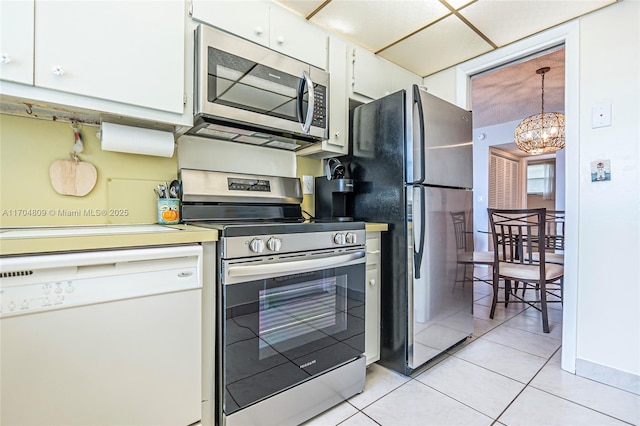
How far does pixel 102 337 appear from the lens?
975 millimetres

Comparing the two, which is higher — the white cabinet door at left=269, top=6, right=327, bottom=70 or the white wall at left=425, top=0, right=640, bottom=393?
the white cabinet door at left=269, top=6, right=327, bottom=70

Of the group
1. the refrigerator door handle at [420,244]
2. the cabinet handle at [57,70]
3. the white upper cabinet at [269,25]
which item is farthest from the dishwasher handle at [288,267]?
the white upper cabinet at [269,25]

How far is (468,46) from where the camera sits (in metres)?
2.19

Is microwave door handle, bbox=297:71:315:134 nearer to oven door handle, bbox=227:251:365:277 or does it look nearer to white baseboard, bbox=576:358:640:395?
oven door handle, bbox=227:251:365:277

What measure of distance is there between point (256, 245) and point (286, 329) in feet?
1.36

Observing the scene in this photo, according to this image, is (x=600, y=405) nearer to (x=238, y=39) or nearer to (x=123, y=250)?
(x=123, y=250)

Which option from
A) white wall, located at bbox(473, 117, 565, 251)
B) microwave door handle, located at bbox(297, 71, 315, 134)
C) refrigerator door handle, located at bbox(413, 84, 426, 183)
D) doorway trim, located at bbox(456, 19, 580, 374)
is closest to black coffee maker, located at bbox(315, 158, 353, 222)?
microwave door handle, located at bbox(297, 71, 315, 134)

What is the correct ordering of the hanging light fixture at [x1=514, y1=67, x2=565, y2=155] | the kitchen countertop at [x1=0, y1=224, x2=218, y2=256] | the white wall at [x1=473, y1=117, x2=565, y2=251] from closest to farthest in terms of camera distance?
1. the kitchen countertop at [x1=0, y1=224, x2=218, y2=256]
2. the hanging light fixture at [x1=514, y1=67, x2=565, y2=155]
3. the white wall at [x1=473, y1=117, x2=565, y2=251]

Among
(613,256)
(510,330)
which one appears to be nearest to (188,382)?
(613,256)

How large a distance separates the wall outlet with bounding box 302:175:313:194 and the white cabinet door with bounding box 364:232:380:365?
2.07ft

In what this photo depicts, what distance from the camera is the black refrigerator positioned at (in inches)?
69.0

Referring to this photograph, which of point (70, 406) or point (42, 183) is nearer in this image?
point (70, 406)

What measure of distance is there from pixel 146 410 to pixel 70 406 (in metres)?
0.22

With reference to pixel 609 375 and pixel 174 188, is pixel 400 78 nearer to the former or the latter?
pixel 174 188
